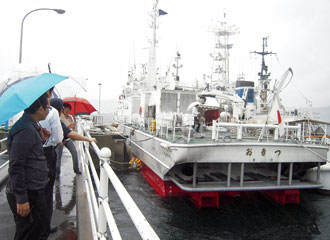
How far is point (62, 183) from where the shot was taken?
221 inches

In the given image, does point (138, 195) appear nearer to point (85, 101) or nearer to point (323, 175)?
point (85, 101)

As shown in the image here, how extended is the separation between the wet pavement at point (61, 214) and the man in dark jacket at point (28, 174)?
782 mm

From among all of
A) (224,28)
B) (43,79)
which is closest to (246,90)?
(224,28)

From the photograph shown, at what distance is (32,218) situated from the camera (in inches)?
98.4

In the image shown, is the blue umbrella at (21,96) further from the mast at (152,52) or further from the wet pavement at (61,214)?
the mast at (152,52)

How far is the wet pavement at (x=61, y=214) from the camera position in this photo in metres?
3.32

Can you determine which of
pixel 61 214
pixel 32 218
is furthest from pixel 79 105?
pixel 32 218

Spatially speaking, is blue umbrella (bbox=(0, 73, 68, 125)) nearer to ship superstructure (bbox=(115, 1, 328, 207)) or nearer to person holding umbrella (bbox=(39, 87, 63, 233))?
person holding umbrella (bbox=(39, 87, 63, 233))

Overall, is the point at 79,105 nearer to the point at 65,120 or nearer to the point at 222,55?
the point at 65,120

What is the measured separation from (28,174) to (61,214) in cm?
186

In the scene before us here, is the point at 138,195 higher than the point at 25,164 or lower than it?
lower

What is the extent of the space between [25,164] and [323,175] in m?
13.1

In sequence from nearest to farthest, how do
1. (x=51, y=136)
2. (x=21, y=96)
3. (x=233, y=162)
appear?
(x=21, y=96) → (x=51, y=136) → (x=233, y=162)

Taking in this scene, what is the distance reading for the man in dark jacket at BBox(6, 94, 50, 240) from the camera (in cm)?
225
